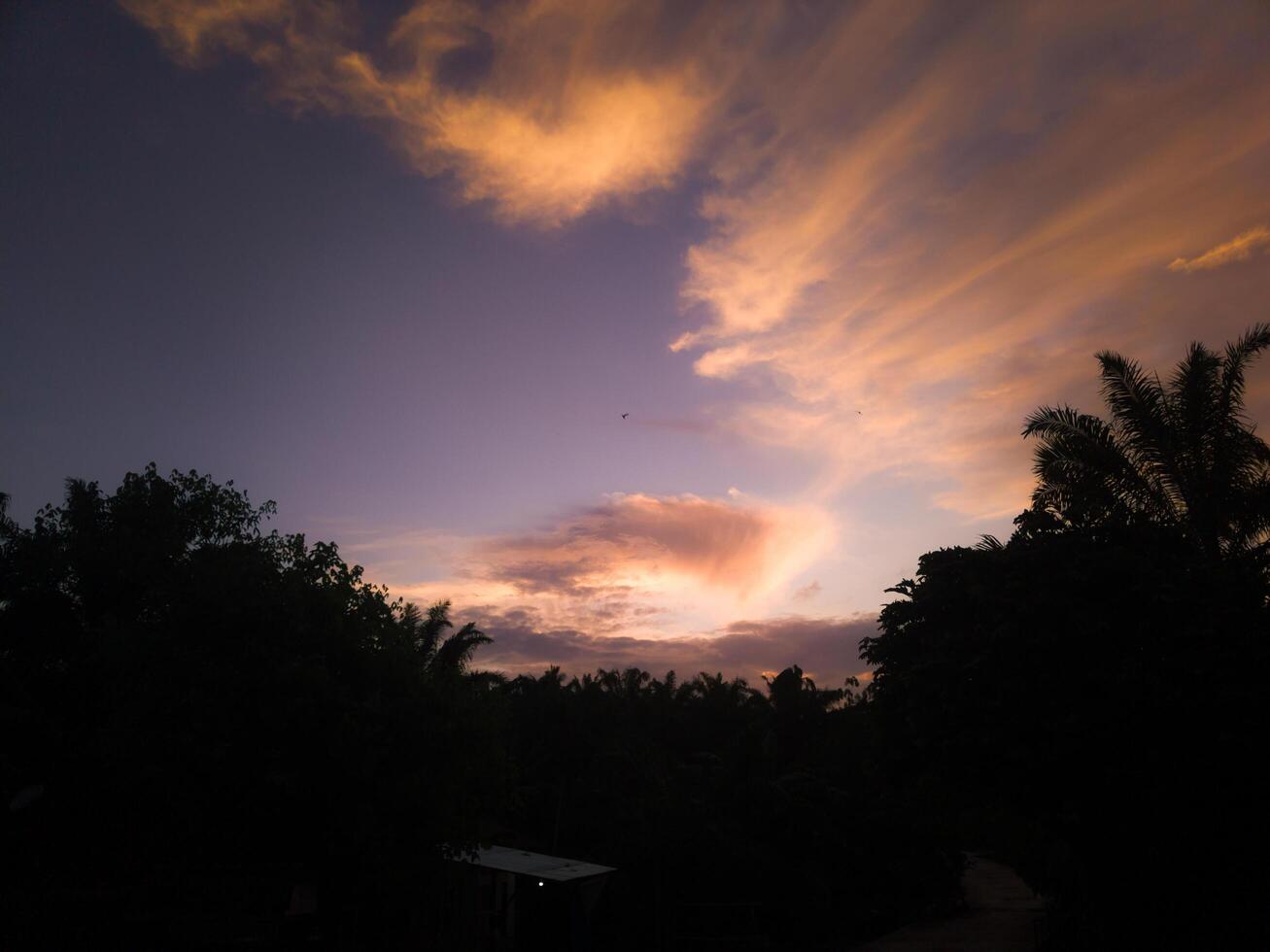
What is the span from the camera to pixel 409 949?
15500 mm

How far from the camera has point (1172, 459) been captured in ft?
57.7

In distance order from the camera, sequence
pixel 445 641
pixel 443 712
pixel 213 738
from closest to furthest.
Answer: pixel 213 738 → pixel 443 712 → pixel 445 641

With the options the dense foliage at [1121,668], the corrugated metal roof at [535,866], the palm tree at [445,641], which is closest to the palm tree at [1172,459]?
the dense foliage at [1121,668]

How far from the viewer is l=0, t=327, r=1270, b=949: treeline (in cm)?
1367

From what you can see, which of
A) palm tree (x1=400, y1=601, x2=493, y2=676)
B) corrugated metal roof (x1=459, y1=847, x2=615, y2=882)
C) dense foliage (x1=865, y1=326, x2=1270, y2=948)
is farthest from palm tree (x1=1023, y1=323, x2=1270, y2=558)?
palm tree (x1=400, y1=601, x2=493, y2=676)

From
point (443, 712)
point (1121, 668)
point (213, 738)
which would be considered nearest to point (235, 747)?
point (213, 738)

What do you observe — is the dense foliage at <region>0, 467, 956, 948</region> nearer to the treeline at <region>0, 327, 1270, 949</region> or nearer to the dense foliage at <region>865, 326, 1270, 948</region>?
the treeline at <region>0, 327, 1270, 949</region>

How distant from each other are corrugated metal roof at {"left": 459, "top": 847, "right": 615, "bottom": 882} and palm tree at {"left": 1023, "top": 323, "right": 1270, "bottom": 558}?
12.9 metres

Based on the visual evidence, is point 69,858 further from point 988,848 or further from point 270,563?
point 988,848

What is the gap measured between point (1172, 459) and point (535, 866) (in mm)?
16232

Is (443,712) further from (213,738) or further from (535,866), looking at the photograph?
(535,866)

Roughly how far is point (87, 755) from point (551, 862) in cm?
971

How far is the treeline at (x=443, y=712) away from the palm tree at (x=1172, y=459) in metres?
0.06

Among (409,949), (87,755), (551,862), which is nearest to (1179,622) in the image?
(551,862)
